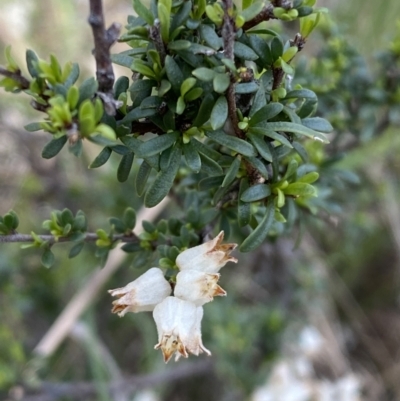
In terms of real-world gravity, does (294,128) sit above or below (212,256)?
above

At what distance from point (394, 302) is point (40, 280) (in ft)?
4.87

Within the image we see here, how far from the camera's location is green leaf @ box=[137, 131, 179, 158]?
0.46 meters

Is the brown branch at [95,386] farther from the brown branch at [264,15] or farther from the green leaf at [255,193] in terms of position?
the brown branch at [264,15]

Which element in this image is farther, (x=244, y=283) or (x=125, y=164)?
(x=244, y=283)

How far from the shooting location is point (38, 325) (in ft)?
5.97

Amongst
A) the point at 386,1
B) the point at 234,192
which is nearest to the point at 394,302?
the point at 386,1

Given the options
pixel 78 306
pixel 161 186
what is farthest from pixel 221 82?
pixel 78 306

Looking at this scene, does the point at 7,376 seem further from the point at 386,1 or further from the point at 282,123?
the point at 386,1

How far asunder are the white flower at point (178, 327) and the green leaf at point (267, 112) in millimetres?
193

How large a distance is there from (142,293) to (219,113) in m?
0.19

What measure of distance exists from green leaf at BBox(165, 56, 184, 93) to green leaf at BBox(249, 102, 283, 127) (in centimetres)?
8

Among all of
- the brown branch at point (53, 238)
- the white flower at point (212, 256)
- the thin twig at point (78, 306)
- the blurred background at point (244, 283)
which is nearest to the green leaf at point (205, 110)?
the white flower at point (212, 256)

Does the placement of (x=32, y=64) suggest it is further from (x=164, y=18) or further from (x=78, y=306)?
(x=78, y=306)

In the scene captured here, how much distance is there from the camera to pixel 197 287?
1.55 feet
